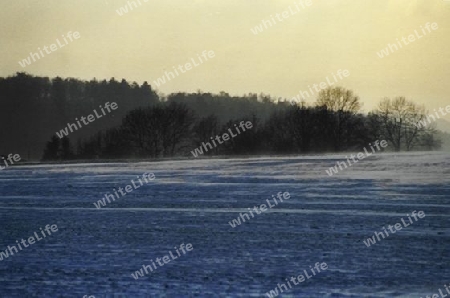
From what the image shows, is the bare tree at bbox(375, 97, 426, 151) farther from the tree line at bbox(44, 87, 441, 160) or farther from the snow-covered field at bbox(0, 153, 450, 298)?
the snow-covered field at bbox(0, 153, 450, 298)

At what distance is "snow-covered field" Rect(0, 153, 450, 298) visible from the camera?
8258mm

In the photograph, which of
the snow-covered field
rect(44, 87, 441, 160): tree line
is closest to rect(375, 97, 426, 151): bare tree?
rect(44, 87, 441, 160): tree line

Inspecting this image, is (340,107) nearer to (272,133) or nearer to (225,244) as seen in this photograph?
(272,133)

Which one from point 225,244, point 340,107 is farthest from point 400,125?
point 225,244

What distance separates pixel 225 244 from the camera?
37.4ft

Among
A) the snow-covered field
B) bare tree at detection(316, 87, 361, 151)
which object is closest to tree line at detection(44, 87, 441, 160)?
bare tree at detection(316, 87, 361, 151)

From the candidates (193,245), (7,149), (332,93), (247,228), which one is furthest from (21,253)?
(332,93)

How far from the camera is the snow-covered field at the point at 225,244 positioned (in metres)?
8.26

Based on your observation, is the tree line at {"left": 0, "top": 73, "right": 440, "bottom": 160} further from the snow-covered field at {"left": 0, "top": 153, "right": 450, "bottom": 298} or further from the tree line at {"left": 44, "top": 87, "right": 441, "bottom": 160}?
the snow-covered field at {"left": 0, "top": 153, "right": 450, "bottom": 298}

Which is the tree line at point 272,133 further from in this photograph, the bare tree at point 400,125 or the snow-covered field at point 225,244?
the snow-covered field at point 225,244

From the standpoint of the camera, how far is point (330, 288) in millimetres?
8078

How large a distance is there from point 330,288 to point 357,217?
23.0ft

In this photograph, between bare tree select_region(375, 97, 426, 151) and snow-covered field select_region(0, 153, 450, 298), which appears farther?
bare tree select_region(375, 97, 426, 151)

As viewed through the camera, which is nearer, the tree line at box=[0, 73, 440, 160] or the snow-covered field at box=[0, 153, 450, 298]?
the snow-covered field at box=[0, 153, 450, 298]
